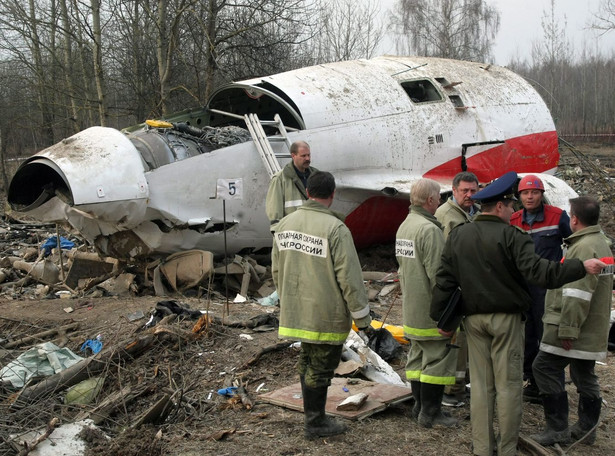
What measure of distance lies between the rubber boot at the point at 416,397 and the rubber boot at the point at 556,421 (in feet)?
2.59

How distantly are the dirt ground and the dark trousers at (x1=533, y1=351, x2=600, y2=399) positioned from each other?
394mm

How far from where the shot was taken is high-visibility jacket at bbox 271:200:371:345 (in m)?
4.13

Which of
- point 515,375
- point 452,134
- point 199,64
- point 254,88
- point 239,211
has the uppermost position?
point 199,64

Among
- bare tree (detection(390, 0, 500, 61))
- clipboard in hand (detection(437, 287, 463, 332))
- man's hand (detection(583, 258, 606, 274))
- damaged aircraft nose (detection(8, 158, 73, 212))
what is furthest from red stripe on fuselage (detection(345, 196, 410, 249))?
bare tree (detection(390, 0, 500, 61))

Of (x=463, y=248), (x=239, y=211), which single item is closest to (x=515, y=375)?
(x=463, y=248)

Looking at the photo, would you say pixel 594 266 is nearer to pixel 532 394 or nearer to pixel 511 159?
pixel 532 394

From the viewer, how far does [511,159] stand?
10.2m

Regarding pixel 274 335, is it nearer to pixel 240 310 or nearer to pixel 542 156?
pixel 240 310

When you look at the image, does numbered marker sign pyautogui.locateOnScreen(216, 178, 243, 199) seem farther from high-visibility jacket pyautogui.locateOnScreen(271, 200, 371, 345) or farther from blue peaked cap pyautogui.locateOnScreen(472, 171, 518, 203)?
blue peaked cap pyautogui.locateOnScreen(472, 171, 518, 203)

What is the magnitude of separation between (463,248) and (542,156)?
296 inches

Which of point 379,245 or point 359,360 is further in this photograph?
point 379,245

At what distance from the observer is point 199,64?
17531 millimetres

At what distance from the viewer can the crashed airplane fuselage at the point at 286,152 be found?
768 cm

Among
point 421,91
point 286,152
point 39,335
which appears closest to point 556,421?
point 286,152
